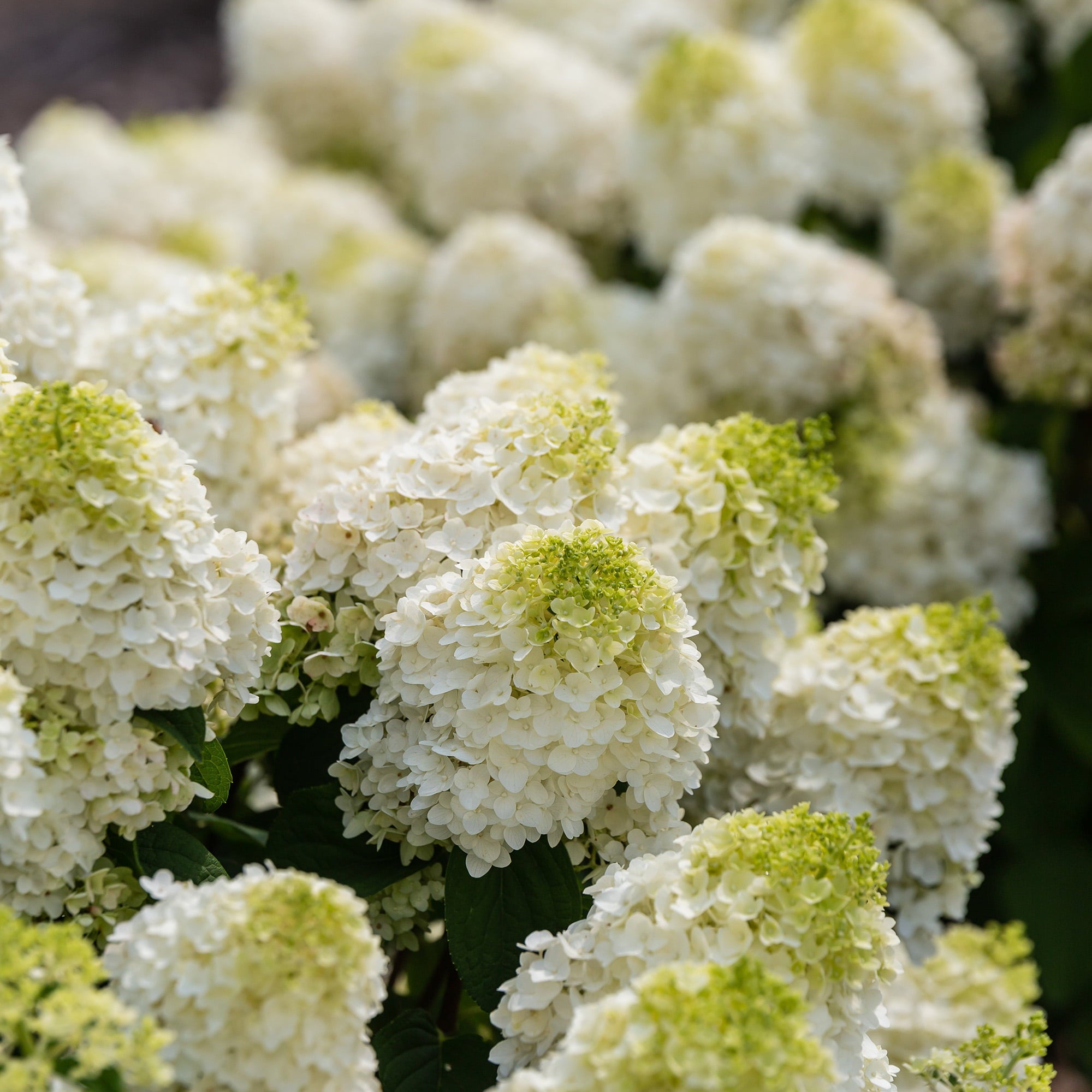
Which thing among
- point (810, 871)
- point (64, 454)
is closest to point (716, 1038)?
point (810, 871)

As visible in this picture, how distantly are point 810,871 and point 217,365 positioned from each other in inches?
31.2

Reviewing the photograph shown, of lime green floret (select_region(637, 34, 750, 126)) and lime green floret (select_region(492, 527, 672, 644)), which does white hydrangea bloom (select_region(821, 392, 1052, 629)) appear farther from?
lime green floret (select_region(492, 527, 672, 644))

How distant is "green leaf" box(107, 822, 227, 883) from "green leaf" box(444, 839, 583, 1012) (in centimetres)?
19

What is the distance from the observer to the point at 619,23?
3205 millimetres

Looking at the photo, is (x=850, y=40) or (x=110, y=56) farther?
(x=110, y=56)

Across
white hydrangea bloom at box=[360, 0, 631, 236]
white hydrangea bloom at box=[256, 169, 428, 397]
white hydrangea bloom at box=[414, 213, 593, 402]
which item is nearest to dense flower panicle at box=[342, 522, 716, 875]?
white hydrangea bloom at box=[414, 213, 593, 402]

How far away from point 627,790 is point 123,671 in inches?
15.9

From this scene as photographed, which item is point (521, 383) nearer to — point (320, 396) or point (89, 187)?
point (320, 396)

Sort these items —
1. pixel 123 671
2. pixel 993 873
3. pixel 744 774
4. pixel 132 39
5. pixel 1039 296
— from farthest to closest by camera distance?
pixel 132 39
pixel 993 873
pixel 1039 296
pixel 744 774
pixel 123 671

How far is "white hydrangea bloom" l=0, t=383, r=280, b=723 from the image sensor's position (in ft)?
3.10

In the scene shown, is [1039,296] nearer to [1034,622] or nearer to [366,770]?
[1034,622]

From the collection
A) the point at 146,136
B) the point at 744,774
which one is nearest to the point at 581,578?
the point at 744,774

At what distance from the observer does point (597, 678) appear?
1.02m

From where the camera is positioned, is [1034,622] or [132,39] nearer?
[1034,622]
